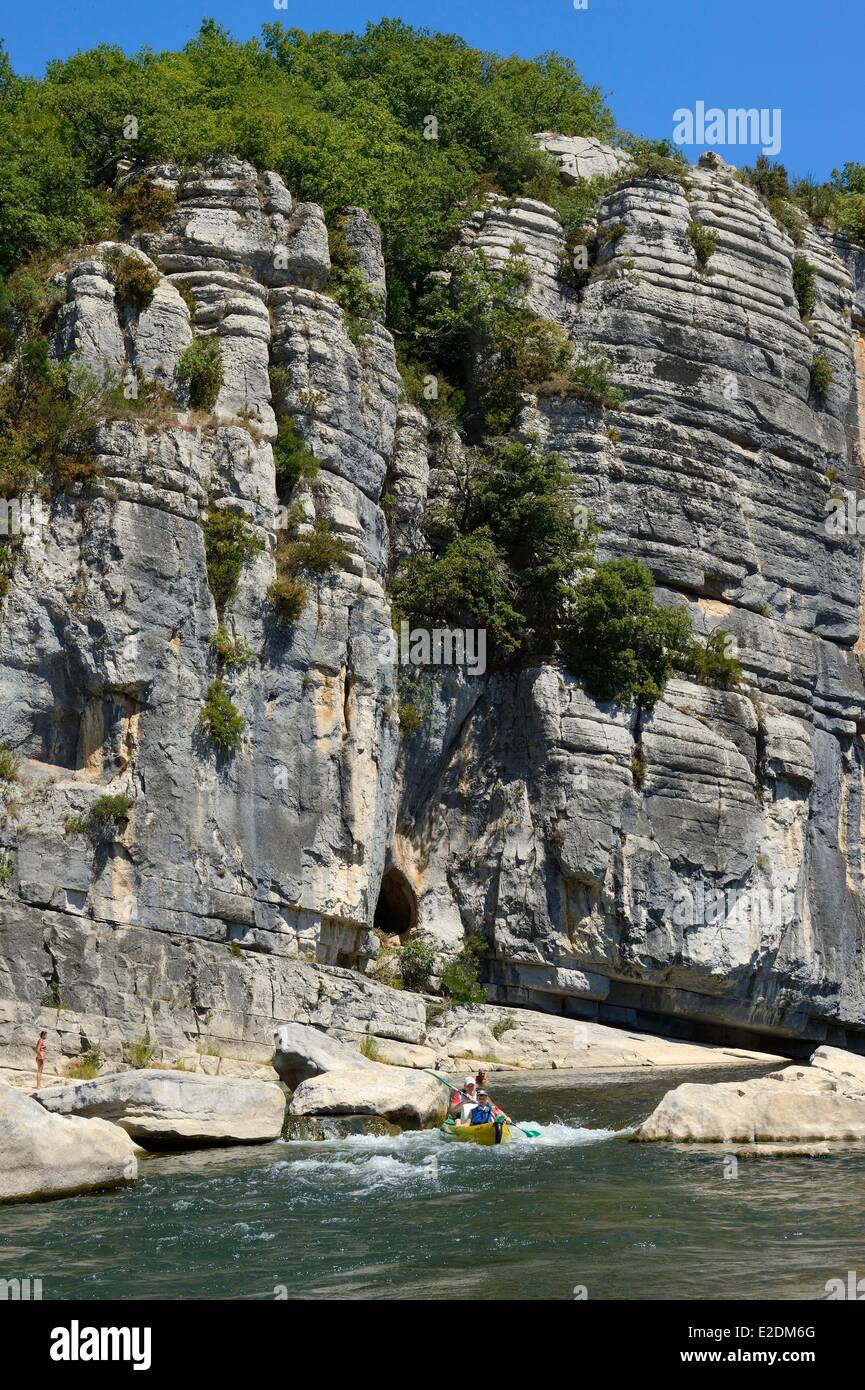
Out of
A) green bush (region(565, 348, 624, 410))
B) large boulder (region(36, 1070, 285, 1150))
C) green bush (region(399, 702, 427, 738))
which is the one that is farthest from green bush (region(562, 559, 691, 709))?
large boulder (region(36, 1070, 285, 1150))

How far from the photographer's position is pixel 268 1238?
16109 millimetres

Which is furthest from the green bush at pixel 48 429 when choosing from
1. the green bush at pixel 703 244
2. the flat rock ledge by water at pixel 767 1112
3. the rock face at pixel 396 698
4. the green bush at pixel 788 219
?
the green bush at pixel 788 219

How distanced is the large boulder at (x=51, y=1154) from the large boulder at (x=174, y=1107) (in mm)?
2715

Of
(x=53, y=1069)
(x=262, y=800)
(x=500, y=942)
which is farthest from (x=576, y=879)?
(x=53, y=1069)

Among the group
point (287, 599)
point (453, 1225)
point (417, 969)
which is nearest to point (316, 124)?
point (287, 599)

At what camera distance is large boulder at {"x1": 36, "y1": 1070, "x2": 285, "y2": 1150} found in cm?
2172

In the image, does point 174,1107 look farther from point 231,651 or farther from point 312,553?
point 312,553

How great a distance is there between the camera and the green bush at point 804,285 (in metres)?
47.1

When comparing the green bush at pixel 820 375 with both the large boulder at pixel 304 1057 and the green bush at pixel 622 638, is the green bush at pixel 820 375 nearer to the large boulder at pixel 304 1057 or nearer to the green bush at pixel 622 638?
the green bush at pixel 622 638

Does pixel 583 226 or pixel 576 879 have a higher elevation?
pixel 583 226

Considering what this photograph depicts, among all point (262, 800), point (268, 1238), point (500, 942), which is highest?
point (262, 800)

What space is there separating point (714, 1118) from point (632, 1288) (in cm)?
924

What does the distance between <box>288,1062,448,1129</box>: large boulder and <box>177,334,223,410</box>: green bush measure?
16.4 metres
